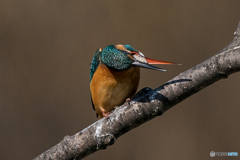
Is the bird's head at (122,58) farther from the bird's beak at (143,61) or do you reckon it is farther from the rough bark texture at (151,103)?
the rough bark texture at (151,103)

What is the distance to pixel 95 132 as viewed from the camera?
1.47 m

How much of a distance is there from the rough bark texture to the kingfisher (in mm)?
153

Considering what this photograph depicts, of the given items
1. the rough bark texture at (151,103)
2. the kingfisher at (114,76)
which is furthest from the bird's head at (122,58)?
the rough bark texture at (151,103)

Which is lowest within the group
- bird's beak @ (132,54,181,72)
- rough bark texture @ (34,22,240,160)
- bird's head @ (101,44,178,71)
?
rough bark texture @ (34,22,240,160)

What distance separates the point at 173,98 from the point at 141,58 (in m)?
0.27

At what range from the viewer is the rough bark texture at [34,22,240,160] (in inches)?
48.4

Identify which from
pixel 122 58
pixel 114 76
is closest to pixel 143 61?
pixel 122 58

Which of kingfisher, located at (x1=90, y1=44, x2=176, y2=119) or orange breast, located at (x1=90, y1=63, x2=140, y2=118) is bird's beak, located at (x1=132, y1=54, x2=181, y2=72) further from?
orange breast, located at (x1=90, y1=63, x2=140, y2=118)

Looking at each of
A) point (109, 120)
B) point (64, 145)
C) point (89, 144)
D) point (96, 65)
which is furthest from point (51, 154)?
point (96, 65)

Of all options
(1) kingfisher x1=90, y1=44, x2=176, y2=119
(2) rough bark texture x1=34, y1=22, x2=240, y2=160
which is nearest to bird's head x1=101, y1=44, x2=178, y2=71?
(1) kingfisher x1=90, y1=44, x2=176, y2=119

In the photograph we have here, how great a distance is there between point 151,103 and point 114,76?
0.42 meters

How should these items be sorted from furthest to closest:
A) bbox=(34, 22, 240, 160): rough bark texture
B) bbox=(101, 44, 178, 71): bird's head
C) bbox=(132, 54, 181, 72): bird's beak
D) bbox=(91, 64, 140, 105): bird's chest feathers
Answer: bbox=(91, 64, 140, 105): bird's chest feathers → bbox=(101, 44, 178, 71): bird's head → bbox=(132, 54, 181, 72): bird's beak → bbox=(34, 22, 240, 160): rough bark texture

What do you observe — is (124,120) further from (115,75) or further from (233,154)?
(233,154)

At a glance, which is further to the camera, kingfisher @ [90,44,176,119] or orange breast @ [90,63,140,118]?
orange breast @ [90,63,140,118]
